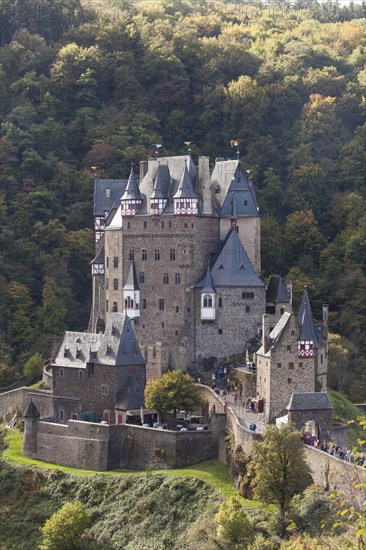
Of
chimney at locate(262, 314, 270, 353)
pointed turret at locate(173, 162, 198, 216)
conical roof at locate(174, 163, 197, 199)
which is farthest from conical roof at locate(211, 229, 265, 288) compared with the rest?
chimney at locate(262, 314, 270, 353)

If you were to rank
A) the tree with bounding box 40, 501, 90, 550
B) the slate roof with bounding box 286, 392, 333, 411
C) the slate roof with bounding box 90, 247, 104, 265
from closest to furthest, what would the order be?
the tree with bounding box 40, 501, 90, 550 → the slate roof with bounding box 286, 392, 333, 411 → the slate roof with bounding box 90, 247, 104, 265

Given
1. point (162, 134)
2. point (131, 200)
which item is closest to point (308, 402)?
point (131, 200)

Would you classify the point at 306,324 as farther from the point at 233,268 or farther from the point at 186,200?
the point at 186,200

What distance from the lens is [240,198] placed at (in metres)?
77.6

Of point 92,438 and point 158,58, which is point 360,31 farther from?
point 92,438

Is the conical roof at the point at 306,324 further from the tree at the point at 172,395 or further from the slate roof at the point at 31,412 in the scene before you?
the slate roof at the point at 31,412

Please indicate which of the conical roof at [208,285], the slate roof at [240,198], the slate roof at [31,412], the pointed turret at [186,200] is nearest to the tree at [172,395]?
the slate roof at [31,412]

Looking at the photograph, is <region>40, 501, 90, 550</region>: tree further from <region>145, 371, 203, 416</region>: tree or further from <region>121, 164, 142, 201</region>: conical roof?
<region>121, 164, 142, 201</region>: conical roof

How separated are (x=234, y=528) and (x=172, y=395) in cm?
1428

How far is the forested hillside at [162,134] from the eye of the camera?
92062 mm

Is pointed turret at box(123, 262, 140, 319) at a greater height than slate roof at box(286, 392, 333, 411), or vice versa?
pointed turret at box(123, 262, 140, 319)

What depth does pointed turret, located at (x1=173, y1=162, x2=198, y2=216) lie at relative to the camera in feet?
247

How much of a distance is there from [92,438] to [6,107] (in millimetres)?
48348

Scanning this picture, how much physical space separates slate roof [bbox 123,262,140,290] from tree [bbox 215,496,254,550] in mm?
25026
